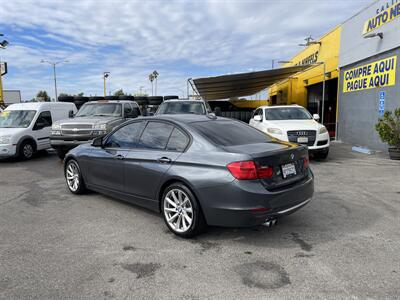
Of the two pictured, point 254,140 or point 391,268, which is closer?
point 391,268

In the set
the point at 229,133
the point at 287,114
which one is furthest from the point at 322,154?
the point at 229,133

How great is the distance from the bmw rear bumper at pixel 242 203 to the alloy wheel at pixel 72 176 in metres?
3.35

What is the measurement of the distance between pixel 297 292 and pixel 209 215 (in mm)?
1334

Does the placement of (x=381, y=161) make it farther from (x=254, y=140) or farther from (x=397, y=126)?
(x=254, y=140)

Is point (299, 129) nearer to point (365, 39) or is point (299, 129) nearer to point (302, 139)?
point (302, 139)

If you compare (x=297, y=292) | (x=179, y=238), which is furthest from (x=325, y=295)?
(x=179, y=238)

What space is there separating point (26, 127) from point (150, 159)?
27.4 ft

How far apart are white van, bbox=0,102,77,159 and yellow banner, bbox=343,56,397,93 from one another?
1135cm

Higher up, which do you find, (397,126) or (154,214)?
(397,126)

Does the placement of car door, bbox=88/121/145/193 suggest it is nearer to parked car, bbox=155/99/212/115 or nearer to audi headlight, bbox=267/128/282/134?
audi headlight, bbox=267/128/282/134

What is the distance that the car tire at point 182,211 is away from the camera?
166 inches

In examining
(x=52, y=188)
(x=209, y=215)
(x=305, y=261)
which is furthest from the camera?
(x=52, y=188)

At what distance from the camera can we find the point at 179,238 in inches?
175

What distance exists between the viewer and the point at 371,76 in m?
13.3
